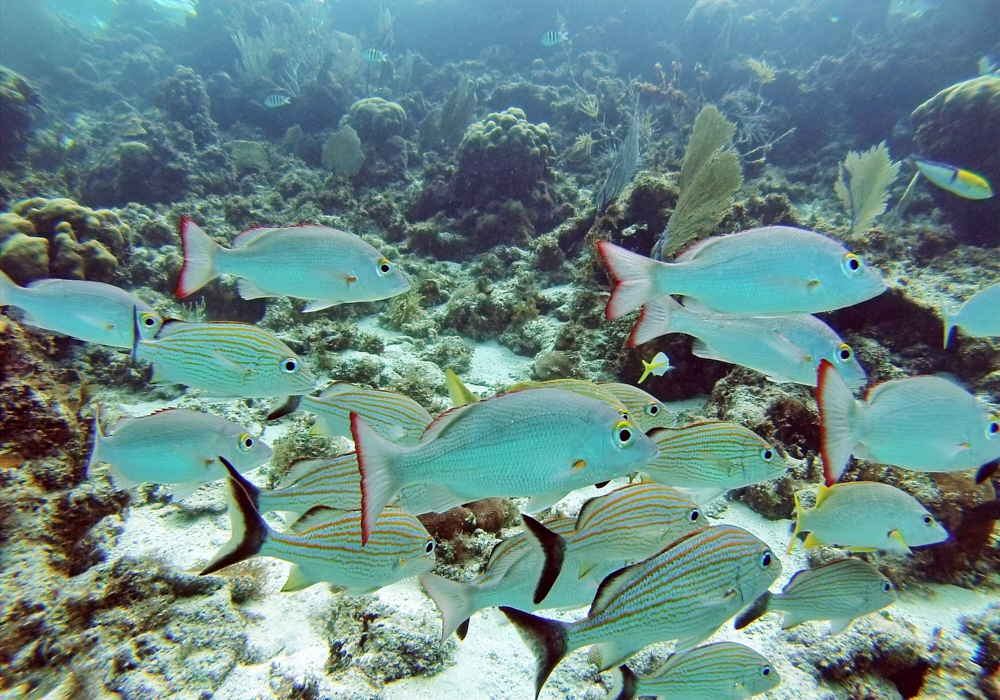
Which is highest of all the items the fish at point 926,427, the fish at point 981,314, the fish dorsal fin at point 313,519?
the fish at point 981,314

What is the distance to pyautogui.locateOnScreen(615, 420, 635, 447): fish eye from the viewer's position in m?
1.62

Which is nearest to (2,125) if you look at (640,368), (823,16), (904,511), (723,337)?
(640,368)

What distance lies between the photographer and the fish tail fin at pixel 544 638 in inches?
69.1

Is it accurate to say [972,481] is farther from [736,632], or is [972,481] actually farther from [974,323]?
[736,632]

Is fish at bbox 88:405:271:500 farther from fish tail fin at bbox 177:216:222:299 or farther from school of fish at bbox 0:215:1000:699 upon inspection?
fish tail fin at bbox 177:216:222:299

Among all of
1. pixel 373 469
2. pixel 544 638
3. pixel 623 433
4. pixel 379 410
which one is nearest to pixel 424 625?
pixel 544 638

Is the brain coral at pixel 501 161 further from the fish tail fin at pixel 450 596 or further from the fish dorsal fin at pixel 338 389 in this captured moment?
the fish tail fin at pixel 450 596

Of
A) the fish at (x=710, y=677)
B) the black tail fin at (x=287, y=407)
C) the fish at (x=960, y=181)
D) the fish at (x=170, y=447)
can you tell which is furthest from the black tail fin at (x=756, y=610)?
the fish at (x=960, y=181)

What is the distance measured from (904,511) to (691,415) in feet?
7.92

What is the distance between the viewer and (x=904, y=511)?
2420 millimetres

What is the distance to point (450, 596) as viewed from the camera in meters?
1.96

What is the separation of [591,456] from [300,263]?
6.85 ft

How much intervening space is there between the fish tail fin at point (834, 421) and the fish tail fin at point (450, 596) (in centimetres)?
173

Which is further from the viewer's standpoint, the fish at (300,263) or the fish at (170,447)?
the fish at (300,263)
